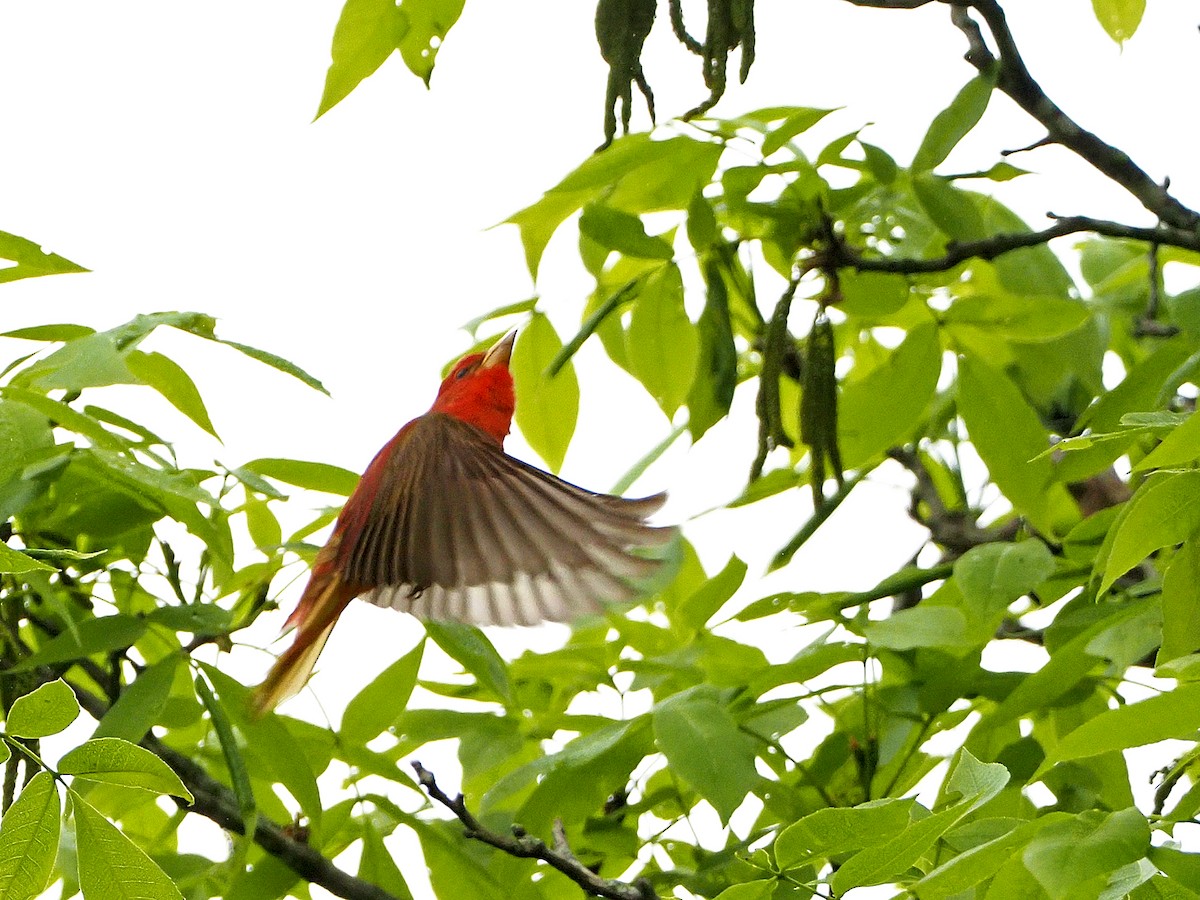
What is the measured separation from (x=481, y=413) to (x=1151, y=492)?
3.62 feet

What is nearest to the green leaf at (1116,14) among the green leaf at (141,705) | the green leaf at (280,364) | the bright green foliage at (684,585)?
the bright green foliage at (684,585)

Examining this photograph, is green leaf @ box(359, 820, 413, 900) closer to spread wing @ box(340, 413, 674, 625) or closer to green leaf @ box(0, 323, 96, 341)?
spread wing @ box(340, 413, 674, 625)

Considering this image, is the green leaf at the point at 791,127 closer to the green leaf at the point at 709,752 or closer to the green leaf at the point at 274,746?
the green leaf at the point at 709,752

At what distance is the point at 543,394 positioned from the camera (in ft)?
5.08

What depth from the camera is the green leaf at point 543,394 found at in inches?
60.4

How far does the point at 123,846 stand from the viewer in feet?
2.59

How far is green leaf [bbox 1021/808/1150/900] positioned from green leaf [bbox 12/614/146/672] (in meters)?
0.74

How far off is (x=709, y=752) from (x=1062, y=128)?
24.3 inches

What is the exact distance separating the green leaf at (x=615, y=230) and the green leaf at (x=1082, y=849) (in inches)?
27.5

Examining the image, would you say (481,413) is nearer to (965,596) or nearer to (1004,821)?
(965,596)

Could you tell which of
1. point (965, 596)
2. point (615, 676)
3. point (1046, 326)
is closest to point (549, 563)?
point (615, 676)

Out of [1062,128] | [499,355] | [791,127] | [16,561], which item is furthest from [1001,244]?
[16,561]

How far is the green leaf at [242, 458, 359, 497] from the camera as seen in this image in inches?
50.9

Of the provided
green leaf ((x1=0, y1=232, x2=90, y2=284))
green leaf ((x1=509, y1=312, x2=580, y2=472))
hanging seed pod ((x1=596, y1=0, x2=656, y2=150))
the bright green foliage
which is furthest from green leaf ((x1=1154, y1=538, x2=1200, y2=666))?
green leaf ((x1=0, y1=232, x2=90, y2=284))
